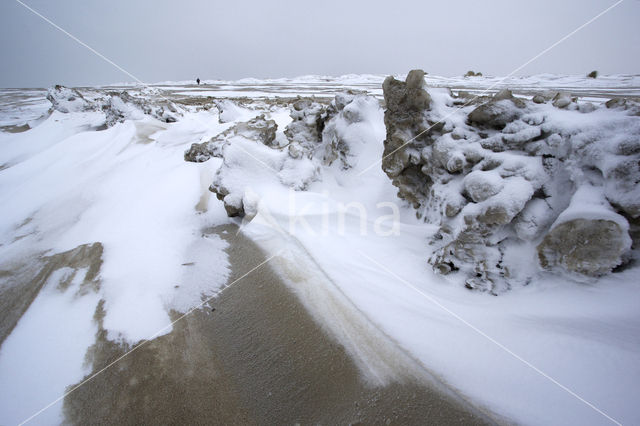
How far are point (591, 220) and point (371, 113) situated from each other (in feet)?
12.4

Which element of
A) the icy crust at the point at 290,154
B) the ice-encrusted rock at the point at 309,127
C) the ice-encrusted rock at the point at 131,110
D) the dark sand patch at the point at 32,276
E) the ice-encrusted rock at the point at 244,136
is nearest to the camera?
the dark sand patch at the point at 32,276

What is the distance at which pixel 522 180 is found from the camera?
7.04 ft

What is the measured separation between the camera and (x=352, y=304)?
7.74 feet

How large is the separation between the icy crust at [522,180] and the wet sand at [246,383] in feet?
4.07

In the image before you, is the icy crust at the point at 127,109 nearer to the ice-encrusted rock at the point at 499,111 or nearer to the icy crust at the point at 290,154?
the icy crust at the point at 290,154

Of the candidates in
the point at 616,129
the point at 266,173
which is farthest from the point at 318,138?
the point at 616,129

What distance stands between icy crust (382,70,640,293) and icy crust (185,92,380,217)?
150cm

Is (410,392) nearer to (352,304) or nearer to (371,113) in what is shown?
(352,304)

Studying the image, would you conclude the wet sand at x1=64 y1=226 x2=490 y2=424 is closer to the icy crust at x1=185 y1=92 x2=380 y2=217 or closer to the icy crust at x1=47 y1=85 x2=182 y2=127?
the icy crust at x1=185 y1=92 x2=380 y2=217

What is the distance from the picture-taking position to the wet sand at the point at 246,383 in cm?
166

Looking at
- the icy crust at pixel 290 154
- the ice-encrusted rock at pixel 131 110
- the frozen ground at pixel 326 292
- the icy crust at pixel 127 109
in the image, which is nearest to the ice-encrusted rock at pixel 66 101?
the icy crust at pixel 127 109

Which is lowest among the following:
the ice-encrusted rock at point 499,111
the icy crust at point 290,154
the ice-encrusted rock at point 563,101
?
the icy crust at point 290,154

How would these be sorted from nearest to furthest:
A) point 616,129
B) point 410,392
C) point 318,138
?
point 410,392 → point 616,129 → point 318,138

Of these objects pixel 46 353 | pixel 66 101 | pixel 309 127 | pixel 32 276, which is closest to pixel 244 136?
pixel 309 127
